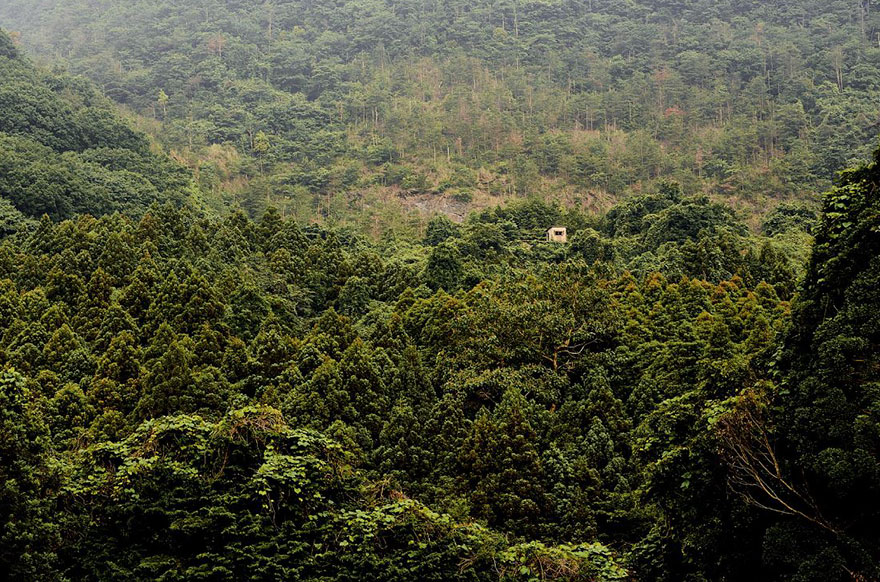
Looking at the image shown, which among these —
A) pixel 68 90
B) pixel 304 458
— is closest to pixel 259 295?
pixel 304 458

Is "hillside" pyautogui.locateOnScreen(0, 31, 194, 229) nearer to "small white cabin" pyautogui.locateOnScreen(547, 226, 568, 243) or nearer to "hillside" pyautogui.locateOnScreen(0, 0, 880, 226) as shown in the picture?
"hillside" pyautogui.locateOnScreen(0, 0, 880, 226)

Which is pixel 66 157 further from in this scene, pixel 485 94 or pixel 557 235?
pixel 485 94

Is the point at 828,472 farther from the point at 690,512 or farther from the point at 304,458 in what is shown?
the point at 304,458

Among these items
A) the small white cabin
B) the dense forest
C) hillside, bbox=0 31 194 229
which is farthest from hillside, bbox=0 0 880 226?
the small white cabin

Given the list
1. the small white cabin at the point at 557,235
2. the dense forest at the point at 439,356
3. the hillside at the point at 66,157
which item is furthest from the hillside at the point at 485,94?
the small white cabin at the point at 557,235

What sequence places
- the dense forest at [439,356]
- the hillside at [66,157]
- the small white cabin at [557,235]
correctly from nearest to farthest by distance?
the dense forest at [439,356]
the hillside at [66,157]
the small white cabin at [557,235]

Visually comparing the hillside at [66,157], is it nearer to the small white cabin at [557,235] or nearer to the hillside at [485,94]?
the hillside at [485,94]
